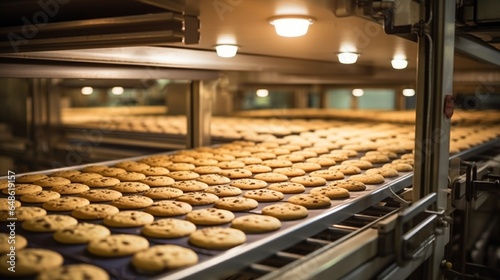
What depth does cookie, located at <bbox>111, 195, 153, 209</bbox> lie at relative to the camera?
1777mm

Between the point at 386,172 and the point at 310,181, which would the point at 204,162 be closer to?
the point at 310,181

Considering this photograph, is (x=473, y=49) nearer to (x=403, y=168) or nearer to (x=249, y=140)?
(x=403, y=168)

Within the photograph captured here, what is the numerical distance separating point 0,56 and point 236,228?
136 cm

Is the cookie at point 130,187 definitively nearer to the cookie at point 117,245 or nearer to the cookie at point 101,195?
the cookie at point 101,195

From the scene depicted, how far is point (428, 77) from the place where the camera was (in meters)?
1.81

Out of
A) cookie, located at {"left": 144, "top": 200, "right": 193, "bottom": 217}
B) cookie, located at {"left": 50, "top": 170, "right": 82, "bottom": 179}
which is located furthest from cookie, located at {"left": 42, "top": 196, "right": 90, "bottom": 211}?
cookie, located at {"left": 50, "top": 170, "right": 82, "bottom": 179}

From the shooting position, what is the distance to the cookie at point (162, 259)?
1.17 metres

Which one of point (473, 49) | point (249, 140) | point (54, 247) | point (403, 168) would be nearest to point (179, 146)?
point (249, 140)

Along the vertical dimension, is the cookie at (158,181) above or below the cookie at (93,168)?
below

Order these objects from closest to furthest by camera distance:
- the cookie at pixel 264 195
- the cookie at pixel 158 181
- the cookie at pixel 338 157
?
1. the cookie at pixel 264 195
2. the cookie at pixel 158 181
3. the cookie at pixel 338 157

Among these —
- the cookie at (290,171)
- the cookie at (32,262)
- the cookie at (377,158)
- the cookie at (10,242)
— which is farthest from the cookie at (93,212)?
the cookie at (377,158)

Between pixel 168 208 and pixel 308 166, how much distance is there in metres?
1.11

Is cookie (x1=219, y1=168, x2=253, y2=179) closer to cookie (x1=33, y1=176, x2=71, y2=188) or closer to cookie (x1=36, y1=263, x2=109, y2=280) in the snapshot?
cookie (x1=33, y1=176, x2=71, y2=188)

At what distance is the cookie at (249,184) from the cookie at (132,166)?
60 centimetres
